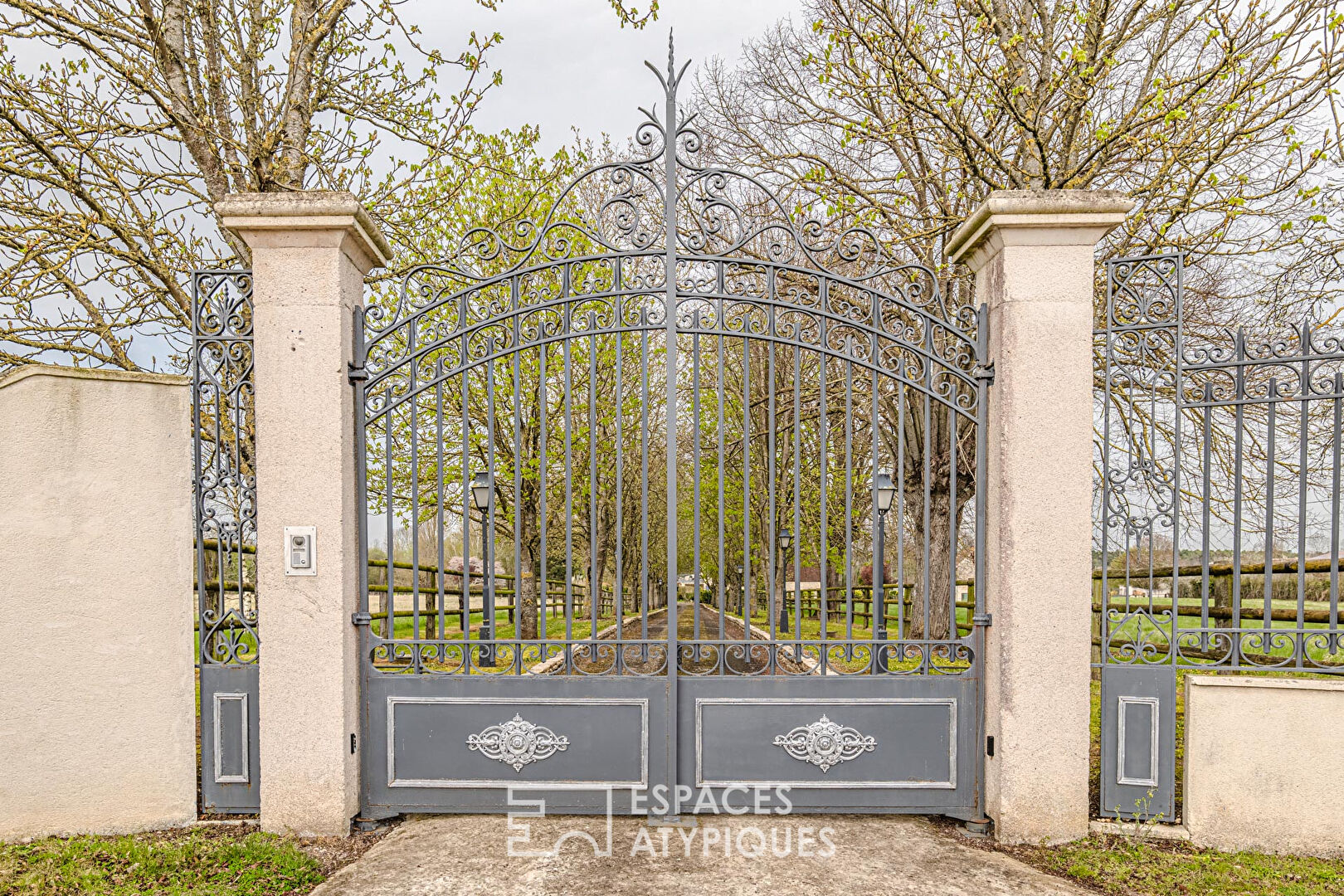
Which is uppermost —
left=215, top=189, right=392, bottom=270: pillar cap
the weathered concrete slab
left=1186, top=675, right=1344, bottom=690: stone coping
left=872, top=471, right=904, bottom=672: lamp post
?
left=215, top=189, right=392, bottom=270: pillar cap

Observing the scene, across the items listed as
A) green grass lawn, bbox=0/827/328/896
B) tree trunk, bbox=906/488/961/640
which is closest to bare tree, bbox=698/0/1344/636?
tree trunk, bbox=906/488/961/640

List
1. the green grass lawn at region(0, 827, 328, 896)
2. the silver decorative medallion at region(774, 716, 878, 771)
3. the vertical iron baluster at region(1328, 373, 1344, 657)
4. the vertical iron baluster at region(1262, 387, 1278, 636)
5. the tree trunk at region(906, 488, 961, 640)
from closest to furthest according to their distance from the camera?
the green grass lawn at region(0, 827, 328, 896), the vertical iron baluster at region(1262, 387, 1278, 636), the vertical iron baluster at region(1328, 373, 1344, 657), the silver decorative medallion at region(774, 716, 878, 771), the tree trunk at region(906, 488, 961, 640)

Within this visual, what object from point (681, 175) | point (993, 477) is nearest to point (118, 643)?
point (681, 175)

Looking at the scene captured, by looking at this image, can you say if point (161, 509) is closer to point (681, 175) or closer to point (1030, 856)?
point (681, 175)

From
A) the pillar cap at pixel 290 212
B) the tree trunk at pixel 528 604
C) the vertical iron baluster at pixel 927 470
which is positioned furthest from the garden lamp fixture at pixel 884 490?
the tree trunk at pixel 528 604

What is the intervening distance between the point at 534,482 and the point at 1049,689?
26.1 ft

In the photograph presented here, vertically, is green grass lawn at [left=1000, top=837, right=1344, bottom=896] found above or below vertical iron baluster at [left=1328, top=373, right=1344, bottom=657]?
below

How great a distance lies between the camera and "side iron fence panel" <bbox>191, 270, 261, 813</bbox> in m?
4.49

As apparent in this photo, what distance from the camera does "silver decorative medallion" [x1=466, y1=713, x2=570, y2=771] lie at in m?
4.48

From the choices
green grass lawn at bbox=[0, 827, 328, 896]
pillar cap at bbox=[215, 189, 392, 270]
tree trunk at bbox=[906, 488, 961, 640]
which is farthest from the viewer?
tree trunk at bbox=[906, 488, 961, 640]

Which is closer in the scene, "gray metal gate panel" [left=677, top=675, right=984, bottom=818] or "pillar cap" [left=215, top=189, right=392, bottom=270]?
"pillar cap" [left=215, top=189, right=392, bottom=270]

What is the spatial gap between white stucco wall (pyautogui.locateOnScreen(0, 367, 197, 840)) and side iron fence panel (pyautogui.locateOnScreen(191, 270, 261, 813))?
0.13 m

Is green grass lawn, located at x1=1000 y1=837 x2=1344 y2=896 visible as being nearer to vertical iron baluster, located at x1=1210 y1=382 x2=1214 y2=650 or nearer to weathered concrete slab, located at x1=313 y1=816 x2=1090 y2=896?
weathered concrete slab, located at x1=313 y1=816 x2=1090 y2=896

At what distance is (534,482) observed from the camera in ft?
35.9
